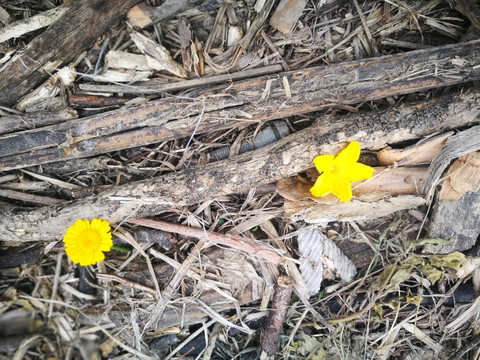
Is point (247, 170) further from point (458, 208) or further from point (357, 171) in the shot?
point (458, 208)

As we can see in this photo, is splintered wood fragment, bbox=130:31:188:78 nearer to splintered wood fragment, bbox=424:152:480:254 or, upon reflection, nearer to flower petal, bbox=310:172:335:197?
flower petal, bbox=310:172:335:197

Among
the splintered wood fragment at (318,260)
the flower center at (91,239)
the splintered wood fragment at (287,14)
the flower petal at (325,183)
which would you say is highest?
the splintered wood fragment at (287,14)

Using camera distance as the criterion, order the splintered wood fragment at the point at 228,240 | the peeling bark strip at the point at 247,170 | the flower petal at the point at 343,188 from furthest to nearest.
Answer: the splintered wood fragment at the point at 228,240 → the peeling bark strip at the point at 247,170 → the flower petal at the point at 343,188

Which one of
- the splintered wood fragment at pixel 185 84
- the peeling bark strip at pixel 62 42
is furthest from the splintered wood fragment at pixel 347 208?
the peeling bark strip at pixel 62 42

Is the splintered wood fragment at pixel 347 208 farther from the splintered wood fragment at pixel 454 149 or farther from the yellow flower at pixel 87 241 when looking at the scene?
the yellow flower at pixel 87 241

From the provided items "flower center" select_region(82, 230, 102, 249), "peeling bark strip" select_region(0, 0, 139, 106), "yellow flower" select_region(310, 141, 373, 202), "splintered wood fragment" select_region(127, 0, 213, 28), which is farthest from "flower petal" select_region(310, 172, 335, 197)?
"peeling bark strip" select_region(0, 0, 139, 106)

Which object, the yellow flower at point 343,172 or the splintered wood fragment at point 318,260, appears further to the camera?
the splintered wood fragment at point 318,260
